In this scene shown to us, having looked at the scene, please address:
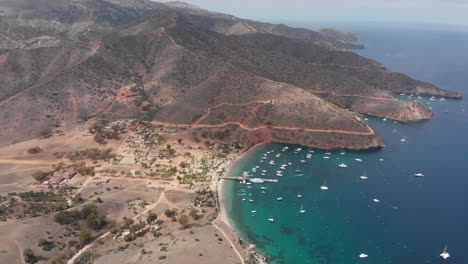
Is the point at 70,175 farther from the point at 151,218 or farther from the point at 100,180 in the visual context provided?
the point at 151,218

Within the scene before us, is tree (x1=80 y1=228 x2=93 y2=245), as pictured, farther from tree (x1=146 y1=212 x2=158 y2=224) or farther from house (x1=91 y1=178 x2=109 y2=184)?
house (x1=91 y1=178 x2=109 y2=184)

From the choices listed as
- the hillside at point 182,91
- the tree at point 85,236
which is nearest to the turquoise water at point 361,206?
the hillside at point 182,91

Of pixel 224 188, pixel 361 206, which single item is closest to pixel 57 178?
pixel 224 188

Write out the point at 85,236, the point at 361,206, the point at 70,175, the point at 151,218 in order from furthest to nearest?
1. the point at 70,175
2. the point at 361,206
3. the point at 151,218
4. the point at 85,236

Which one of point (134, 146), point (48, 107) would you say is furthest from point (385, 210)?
point (48, 107)

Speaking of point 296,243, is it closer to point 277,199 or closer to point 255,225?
point 255,225

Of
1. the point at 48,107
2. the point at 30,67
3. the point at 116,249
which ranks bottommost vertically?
the point at 116,249

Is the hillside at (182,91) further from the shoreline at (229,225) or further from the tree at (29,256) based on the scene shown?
the tree at (29,256)
